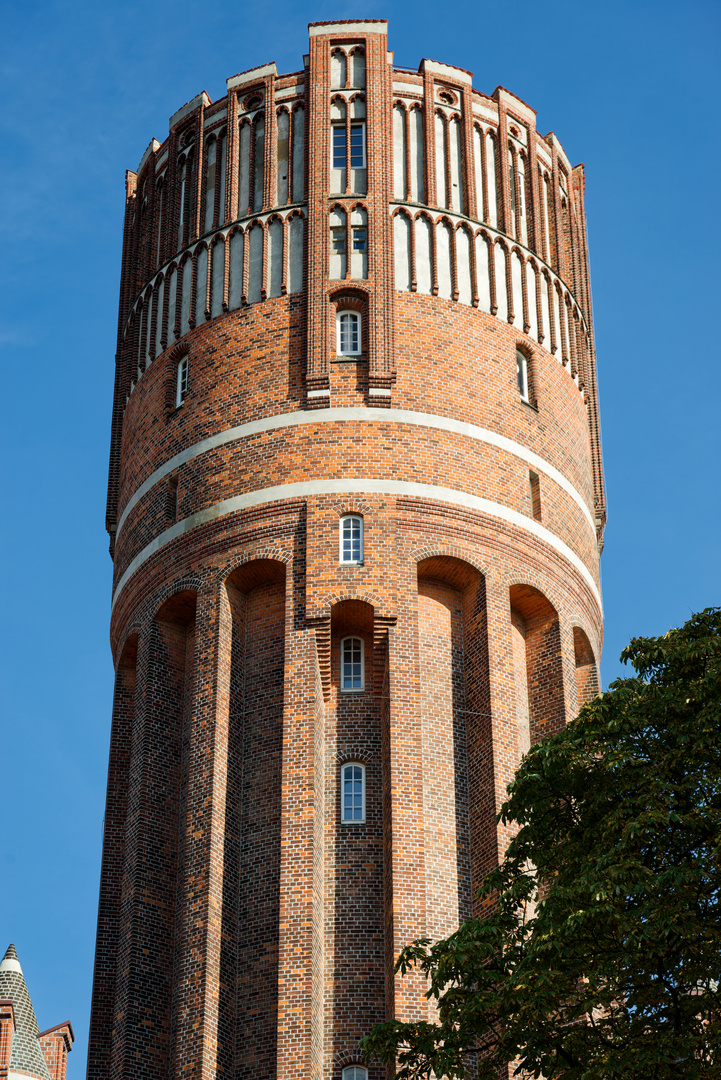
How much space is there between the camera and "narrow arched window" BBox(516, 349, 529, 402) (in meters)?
39.3

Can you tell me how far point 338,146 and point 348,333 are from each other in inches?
182

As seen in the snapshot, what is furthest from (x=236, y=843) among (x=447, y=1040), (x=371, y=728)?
(x=447, y=1040)

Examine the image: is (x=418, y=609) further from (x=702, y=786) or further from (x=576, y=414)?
(x=702, y=786)

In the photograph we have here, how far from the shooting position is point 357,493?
35.9m

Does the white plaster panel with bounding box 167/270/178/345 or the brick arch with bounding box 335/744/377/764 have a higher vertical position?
the white plaster panel with bounding box 167/270/178/345

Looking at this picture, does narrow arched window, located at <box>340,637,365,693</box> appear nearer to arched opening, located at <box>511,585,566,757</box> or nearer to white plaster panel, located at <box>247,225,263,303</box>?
arched opening, located at <box>511,585,566,757</box>

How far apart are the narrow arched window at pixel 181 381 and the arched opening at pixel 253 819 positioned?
17.0 ft

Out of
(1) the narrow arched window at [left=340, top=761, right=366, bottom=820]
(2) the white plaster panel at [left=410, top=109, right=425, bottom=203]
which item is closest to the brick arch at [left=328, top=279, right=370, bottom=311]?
(2) the white plaster panel at [left=410, top=109, right=425, bottom=203]

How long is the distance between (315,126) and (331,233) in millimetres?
2718

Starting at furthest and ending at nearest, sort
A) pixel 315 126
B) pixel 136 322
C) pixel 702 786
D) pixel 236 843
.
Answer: pixel 136 322 → pixel 315 126 → pixel 236 843 → pixel 702 786

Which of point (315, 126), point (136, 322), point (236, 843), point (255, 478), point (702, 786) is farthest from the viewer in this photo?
point (136, 322)

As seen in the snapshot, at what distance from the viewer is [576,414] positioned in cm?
4128

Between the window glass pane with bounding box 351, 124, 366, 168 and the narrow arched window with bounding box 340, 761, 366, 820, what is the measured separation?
13.3 metres

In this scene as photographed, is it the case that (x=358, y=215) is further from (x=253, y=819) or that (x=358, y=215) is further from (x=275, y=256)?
(x=253, y=819)
